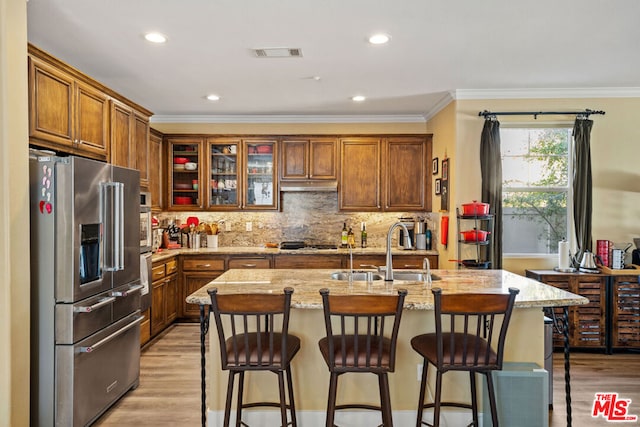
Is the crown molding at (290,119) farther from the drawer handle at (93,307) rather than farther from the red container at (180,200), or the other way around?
the drawer handle at (93,307)

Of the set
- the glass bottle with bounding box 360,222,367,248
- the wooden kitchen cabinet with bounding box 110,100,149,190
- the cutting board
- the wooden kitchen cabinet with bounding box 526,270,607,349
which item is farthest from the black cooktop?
the cutting board

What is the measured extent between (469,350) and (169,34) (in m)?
2.90

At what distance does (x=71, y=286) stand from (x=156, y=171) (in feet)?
10.4

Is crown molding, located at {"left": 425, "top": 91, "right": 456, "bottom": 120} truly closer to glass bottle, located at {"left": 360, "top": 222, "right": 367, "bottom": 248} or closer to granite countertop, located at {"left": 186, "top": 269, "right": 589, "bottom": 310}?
glass bottle, located at {"left": 360, "top": 222, "right": 367, "bottom": 248}

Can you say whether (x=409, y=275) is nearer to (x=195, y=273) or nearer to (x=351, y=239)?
(x=351, y=239)

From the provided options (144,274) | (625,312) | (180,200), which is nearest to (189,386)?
(144,274)

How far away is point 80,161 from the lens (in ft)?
8.89

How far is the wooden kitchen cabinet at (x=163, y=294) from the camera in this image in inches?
188

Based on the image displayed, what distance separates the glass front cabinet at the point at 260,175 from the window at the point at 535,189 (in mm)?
2873

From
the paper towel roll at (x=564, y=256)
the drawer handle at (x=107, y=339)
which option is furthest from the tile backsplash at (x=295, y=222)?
the drawer handle at (x=107, y=339)

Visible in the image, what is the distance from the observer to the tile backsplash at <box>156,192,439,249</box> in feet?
20.3

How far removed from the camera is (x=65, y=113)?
3076mm

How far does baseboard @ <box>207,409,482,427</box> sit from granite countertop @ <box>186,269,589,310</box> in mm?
786

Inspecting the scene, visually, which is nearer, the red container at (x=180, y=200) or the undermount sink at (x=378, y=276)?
the undermount sink at (x=378, y=276)
